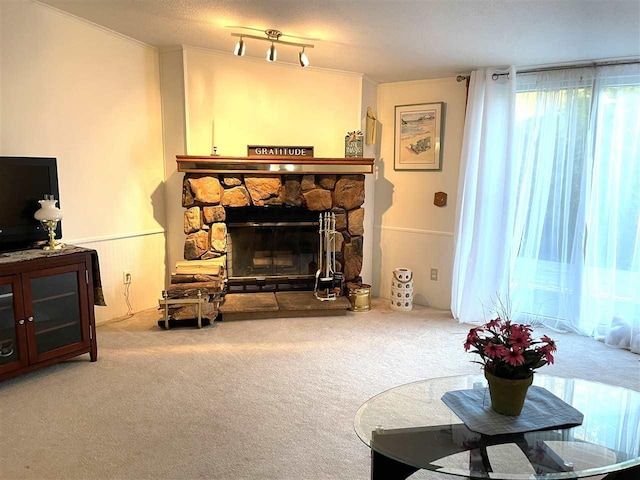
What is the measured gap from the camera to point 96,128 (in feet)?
12.2

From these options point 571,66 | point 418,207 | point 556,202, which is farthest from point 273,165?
point 571,66

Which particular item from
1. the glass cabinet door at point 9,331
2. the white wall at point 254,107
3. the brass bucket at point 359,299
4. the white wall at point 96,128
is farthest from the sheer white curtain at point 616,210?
the glass cabinet door at point 9,331

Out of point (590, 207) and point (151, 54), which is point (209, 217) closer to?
point (151, 54)

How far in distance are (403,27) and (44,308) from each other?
9.79ft

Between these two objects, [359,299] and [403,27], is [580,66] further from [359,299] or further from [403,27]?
[359,299]

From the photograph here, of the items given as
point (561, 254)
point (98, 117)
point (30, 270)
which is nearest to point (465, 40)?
point (561, 254)

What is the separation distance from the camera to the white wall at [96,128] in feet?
10.4

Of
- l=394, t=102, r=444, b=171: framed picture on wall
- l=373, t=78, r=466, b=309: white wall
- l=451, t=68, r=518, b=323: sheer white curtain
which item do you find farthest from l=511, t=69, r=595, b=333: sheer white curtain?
l=394, t=102, r=444, b=171: framed picture on wall

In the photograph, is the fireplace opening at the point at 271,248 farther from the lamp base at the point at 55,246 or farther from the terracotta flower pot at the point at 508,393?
the terracotta flower pot at the point at 508,393

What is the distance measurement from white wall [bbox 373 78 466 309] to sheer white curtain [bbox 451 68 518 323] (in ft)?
0.88

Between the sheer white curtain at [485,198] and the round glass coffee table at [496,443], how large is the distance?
222cm

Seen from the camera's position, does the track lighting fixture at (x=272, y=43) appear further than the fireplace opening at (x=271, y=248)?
No

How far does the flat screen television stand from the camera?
287cm

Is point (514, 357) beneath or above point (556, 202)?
beneath
